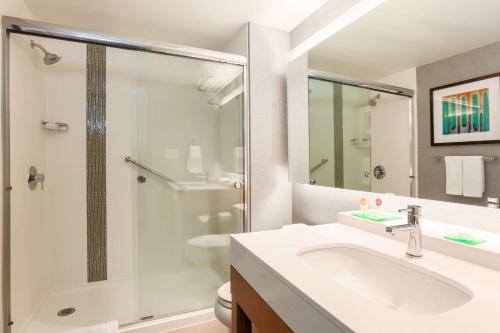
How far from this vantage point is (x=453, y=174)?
3.20ft

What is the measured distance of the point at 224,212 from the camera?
7.13 ft

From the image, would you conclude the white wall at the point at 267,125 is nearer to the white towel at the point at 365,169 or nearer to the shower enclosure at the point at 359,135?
the shower enclosure at the point at 359,135

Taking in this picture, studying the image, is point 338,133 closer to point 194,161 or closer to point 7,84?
point 194,161

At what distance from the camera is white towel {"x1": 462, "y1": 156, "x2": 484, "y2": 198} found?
907 millimetres

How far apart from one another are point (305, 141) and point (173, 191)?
112 cm

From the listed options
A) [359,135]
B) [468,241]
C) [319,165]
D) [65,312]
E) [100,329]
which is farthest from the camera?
[65,312]

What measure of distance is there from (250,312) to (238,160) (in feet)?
4.24

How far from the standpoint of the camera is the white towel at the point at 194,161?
2162 mm

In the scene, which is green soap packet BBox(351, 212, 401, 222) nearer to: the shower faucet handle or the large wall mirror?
the large wall mirror

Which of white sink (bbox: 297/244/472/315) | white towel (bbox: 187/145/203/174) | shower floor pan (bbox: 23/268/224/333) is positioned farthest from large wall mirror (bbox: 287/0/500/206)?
shower floor pan (bbox: 23/268/224/333)

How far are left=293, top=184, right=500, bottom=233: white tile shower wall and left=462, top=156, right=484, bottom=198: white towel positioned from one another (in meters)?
0.05

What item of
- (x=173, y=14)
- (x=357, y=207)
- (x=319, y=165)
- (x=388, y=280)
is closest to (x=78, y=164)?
(x=173, y=14)

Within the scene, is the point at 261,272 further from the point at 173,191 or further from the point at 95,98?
the point at 95,98

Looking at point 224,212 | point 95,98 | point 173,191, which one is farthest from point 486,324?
point 95,98
